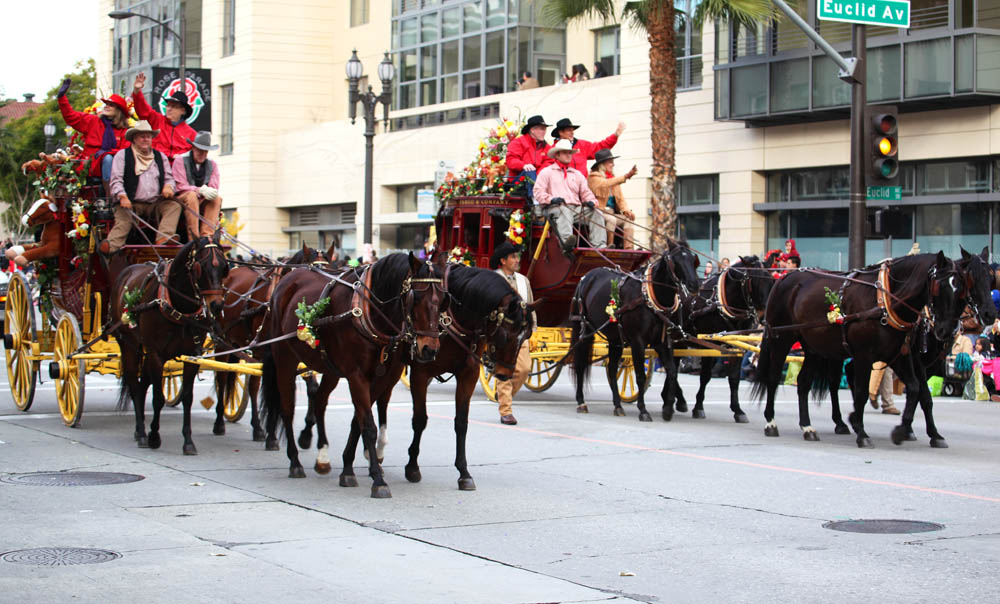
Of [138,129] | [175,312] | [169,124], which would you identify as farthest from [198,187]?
[175,312]

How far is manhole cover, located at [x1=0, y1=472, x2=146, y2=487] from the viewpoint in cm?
1013

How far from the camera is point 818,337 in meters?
13.5

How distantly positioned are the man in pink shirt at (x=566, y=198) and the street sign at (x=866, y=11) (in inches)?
147

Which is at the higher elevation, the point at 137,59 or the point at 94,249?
the point at 137,59

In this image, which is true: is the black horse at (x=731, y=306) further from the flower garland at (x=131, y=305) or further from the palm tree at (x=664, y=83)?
the palm tree at (x=664, y=83)

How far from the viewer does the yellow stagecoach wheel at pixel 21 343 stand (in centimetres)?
1511

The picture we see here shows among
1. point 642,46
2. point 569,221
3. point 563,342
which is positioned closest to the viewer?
point 569,221

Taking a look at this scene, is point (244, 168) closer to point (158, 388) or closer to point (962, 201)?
point (962, 201)

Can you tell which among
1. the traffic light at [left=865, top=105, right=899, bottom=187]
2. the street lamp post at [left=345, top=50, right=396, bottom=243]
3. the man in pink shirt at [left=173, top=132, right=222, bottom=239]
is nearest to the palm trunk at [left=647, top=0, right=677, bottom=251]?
the street lamp post at [left=345, top=50, right=396, bottom=243]

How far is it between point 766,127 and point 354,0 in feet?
68.4

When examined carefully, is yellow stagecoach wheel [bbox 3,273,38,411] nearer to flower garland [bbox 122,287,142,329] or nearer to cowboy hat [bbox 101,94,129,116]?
cowboy hat [bbox 101,94,129,116]

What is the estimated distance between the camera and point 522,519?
895cm

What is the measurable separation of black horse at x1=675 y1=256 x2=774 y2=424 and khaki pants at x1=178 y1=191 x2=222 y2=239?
5689 mm

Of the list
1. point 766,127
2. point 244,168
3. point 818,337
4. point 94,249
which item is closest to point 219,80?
point 244,168
